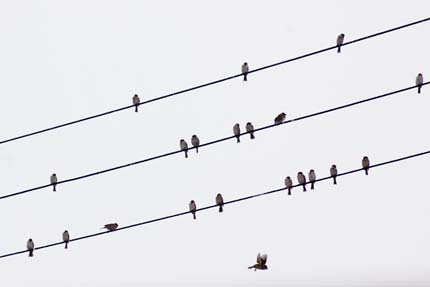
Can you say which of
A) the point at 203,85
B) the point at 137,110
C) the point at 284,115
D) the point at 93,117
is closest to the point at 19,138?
the point at 93,117

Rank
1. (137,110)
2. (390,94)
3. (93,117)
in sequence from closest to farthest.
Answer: (390,94) < (93,117) < (137,110)

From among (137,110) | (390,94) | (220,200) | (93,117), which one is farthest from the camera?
(220,200)

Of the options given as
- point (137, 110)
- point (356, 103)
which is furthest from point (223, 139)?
point (137, 110)

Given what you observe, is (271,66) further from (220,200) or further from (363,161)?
Answer: (220,200)

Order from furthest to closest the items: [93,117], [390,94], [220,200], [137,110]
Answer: [220,200]
[137,110]
[93,117]
[390,94]

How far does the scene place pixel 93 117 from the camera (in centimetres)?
2211

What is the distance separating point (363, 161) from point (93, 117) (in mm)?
9701

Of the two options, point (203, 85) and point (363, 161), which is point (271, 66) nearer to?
point (203, 85)

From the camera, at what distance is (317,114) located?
70.8 ft

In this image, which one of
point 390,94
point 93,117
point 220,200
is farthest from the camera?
point 220,200

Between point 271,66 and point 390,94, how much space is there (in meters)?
1.99

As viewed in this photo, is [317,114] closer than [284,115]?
Yes

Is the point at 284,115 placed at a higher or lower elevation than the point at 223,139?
higher

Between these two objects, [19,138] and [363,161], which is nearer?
[19,138]
